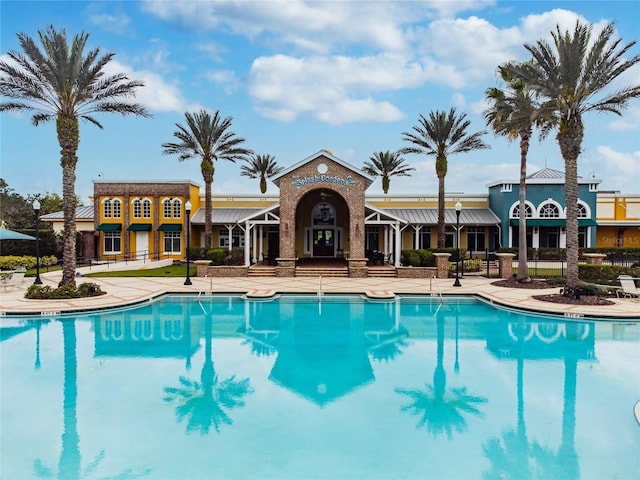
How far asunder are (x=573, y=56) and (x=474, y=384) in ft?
46.5

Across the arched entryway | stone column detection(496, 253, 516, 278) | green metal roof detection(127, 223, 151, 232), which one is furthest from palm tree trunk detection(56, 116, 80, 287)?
stone column detection(496, 253, 516, 278)

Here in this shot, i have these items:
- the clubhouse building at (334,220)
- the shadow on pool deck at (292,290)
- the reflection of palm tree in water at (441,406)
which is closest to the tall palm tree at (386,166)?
the clubhouse building at (334,220)

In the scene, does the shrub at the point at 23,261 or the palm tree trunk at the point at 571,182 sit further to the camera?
the shrub at the point at 23,261

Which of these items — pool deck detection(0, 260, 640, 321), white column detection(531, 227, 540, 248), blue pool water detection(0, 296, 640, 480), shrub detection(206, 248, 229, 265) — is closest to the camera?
blue pool water detection(0, 296, 640, 480)

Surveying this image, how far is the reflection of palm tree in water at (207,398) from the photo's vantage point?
24.5 ft

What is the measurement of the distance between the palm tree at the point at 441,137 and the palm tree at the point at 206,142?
40.6ft

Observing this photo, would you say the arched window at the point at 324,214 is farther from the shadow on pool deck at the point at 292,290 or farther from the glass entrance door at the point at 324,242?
the shadow on pool deck at the point at 292,290

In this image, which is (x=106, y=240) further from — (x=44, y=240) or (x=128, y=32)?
(x=128, y=32)

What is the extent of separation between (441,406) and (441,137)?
2524 centimetres

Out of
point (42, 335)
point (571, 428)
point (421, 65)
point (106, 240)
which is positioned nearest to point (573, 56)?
point (421, 65)

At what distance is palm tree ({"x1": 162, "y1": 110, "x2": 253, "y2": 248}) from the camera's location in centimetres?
3212

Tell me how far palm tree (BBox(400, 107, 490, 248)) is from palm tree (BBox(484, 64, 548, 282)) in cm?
690

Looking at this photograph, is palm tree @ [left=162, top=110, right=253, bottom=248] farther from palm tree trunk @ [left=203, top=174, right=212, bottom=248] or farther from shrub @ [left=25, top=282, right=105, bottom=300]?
shrub @ [left=25, top=282, right=105, bottom=300]

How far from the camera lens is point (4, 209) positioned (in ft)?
194
